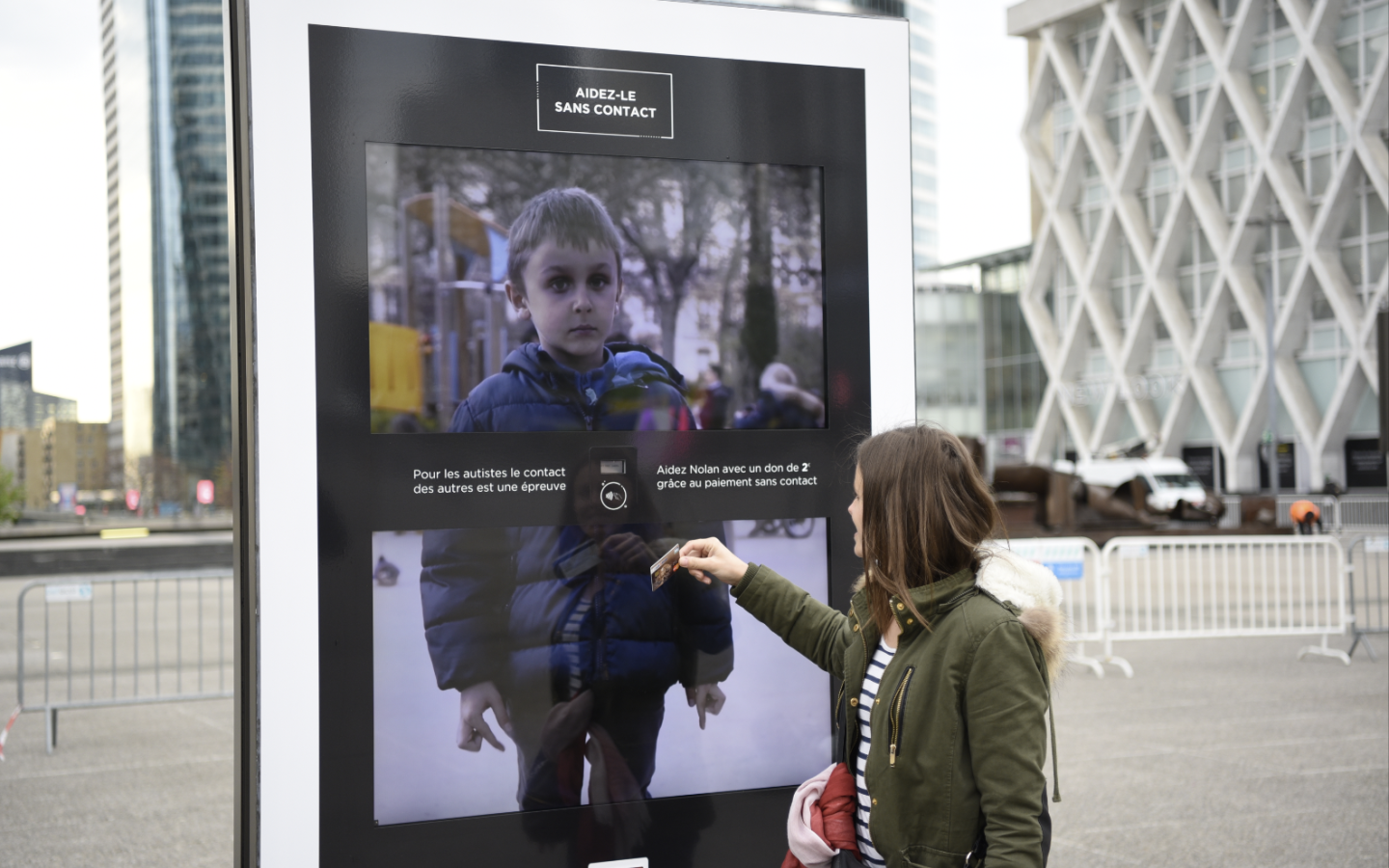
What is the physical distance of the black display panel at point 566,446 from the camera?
Result: 2785mm

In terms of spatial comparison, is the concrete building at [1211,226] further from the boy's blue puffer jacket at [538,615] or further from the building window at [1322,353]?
the boy's blue puffer jacket at [538,615]

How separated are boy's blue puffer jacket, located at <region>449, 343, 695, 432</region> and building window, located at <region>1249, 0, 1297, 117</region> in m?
49.5

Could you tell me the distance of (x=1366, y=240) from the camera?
43.0 m

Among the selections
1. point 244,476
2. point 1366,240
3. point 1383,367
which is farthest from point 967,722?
point 1366,240

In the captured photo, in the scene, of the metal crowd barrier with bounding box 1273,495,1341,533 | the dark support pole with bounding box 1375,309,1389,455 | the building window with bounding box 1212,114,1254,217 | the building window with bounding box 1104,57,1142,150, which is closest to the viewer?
the dark support pole with bounding box 1375,309,1389,455

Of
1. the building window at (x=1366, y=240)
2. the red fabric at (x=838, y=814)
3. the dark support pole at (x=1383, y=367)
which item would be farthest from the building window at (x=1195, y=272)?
the red fabric at (x=838, y=814)

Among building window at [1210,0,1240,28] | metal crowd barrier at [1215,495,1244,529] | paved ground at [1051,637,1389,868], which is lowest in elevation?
metal crowd barrier at [1215,495,1244,529]

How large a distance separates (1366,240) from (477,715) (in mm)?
47828

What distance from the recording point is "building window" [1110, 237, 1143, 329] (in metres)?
52.9

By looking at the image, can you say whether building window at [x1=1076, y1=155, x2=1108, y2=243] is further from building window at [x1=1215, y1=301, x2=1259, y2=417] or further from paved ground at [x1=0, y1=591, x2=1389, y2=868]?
paved ground at [x1=0, y1=591, x2=1389, y2=868]

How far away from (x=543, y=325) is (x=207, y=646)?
11212mm

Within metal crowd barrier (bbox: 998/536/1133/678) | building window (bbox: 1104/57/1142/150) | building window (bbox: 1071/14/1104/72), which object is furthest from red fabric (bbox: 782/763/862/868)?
building window (bbox: 1071/14/1104/72)

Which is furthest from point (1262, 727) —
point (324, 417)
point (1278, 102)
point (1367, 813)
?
point (1278, 102)

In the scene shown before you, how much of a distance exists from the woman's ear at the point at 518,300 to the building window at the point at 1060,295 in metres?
55.7
